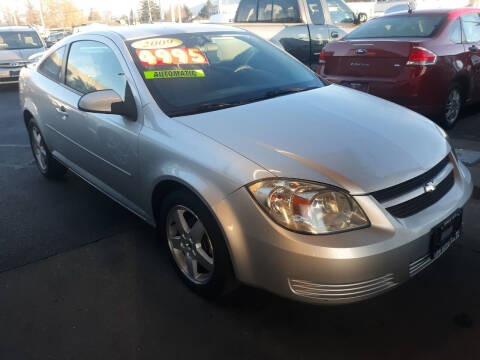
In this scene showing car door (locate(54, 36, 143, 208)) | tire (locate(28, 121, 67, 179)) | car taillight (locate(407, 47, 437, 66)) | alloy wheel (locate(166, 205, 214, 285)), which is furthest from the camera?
car taillight (locate(407, 47, 437, 66))

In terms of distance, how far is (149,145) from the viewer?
8.78 ft

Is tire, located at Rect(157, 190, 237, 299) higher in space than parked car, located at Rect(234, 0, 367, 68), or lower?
lower

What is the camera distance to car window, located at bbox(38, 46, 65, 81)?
159 inches

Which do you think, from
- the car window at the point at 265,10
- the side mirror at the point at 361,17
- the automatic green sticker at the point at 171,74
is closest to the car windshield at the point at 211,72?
the automatic green sticker at the point at 171,74

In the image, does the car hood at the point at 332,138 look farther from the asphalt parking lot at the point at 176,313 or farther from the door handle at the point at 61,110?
the door handle at the point at 61,110

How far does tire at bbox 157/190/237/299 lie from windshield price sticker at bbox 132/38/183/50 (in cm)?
115

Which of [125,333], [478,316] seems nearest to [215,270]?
[125,333]

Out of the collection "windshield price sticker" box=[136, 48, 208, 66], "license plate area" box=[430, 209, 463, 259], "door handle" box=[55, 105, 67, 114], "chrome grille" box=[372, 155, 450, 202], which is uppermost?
"windshield price sticker" box=[136, 48, 208, 66]

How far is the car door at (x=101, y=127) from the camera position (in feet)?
9.61

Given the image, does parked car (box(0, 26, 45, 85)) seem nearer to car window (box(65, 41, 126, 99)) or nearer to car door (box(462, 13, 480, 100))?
car window (box(65, 41, 126, 99))

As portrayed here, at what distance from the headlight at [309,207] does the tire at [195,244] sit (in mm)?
340

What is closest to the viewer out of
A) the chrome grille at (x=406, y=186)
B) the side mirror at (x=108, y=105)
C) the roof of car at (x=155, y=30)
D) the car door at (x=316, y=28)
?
the chrome grille at (x=406, y=186)

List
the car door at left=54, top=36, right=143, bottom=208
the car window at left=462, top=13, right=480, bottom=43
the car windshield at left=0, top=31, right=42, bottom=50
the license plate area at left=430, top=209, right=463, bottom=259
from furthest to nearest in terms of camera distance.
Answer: the car windshield at left=0, top=31, right=42, bottom=50 → the car window at left=462, top=13, right=480, bottom=43 → the car door at left=54, top=36, right=143, bottom=208 → the license plate area at left=430, top=209, right=463, bottom=259

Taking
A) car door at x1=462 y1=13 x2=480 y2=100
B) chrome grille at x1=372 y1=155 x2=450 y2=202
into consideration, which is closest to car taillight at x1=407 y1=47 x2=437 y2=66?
car door at x1=462 y1=13 x2=480 y2=100
